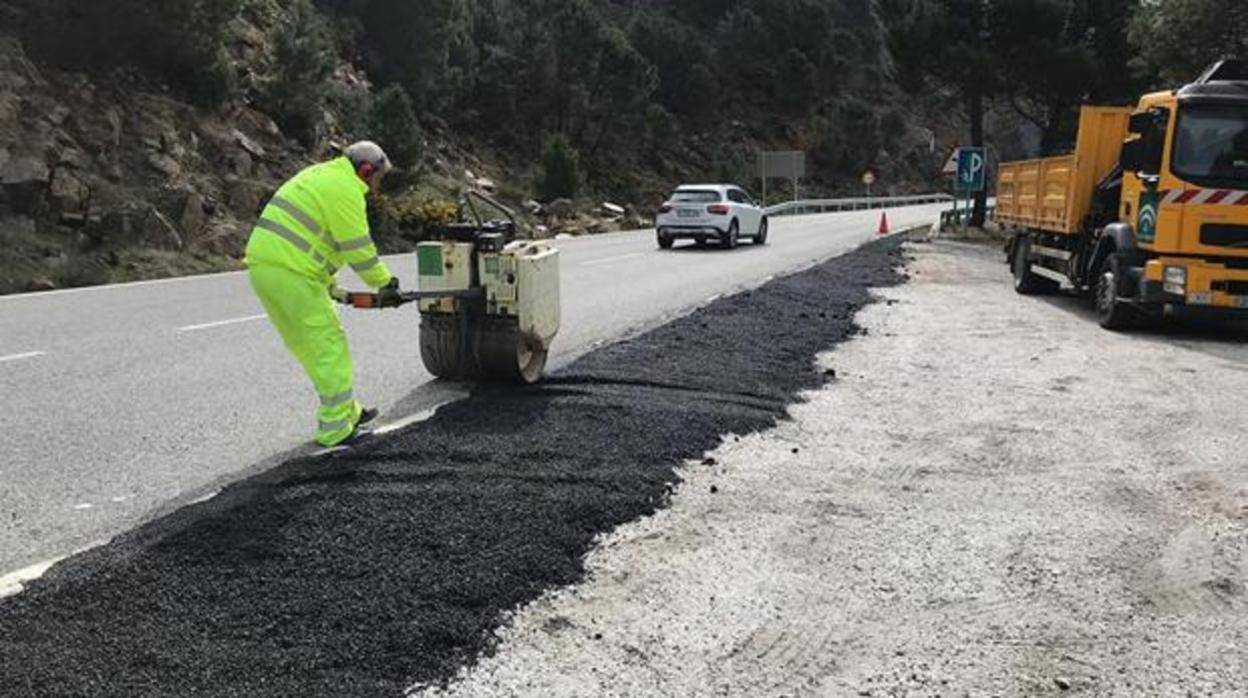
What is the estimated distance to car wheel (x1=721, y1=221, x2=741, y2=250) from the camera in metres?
24.9

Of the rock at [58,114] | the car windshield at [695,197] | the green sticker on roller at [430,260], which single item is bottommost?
the car windshield at [695,197]

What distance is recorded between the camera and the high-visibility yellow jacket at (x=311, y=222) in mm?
5797

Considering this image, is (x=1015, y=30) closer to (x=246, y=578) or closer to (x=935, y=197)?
(x=246, y=578)

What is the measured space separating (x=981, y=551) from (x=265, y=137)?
24807 millimetres

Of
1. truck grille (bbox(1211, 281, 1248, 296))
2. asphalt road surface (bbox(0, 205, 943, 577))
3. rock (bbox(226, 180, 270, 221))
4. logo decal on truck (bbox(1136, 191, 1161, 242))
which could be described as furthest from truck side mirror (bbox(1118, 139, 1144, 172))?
rock (bbox(226, 180, 270, 221))

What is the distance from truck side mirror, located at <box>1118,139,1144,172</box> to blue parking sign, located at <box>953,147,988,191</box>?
51.7 ft

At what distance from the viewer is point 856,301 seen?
1379 cm

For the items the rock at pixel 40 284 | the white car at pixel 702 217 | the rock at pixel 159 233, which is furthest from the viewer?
the white car at pixel 702 217

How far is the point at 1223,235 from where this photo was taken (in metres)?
11.1

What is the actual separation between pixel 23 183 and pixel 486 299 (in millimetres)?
14378

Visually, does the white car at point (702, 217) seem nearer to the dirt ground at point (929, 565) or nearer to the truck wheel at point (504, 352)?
the dirt ground at point (929, 565)

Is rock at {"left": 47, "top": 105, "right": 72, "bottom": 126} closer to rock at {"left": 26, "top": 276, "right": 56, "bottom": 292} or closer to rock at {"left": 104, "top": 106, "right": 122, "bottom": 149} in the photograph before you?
rock at {"left": 104, "top": 106, "right": 122, "bottom": 149}

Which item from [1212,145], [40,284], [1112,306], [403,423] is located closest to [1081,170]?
[1212,145]

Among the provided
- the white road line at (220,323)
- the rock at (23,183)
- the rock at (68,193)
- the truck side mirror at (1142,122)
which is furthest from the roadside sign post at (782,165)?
the white road line at (220,323)
